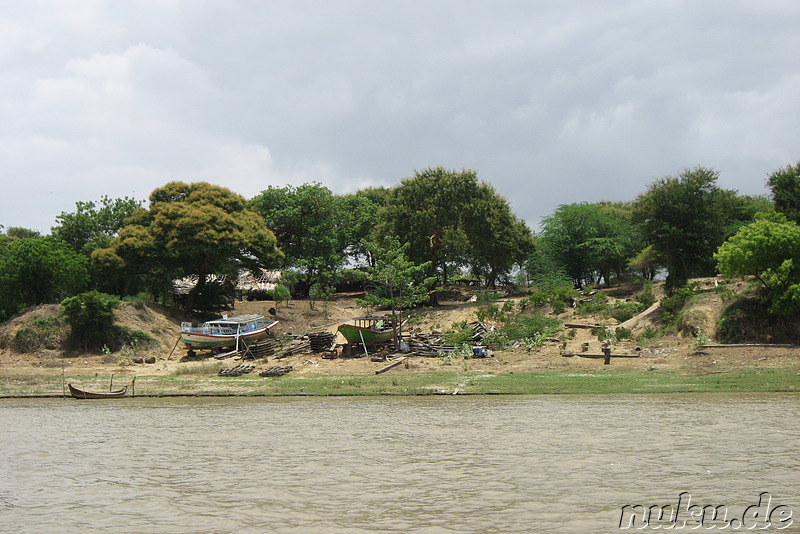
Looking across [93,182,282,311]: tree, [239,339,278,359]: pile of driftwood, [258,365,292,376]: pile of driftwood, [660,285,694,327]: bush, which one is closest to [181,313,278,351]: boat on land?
[239,339,278,359]: pile of driftwood

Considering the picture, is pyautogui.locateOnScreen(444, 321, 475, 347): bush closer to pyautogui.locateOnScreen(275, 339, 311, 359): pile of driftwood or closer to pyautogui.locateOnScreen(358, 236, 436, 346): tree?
pyautogui.locateOnScreen(358, 236, 436, 346): tree

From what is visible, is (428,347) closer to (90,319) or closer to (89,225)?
(90,319)

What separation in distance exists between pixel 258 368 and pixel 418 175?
2701 centimetres

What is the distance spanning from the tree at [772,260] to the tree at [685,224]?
29.7ft

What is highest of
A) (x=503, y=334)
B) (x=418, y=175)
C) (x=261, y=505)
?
(x=418, y=175)

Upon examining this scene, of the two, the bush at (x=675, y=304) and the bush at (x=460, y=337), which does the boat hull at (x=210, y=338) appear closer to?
the bush at (x=460, y=337)

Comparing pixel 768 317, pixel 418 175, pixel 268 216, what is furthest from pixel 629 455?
pixel 268 216

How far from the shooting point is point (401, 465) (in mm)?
A: 13383

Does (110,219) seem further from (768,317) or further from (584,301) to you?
(768,317)

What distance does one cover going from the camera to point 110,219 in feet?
190

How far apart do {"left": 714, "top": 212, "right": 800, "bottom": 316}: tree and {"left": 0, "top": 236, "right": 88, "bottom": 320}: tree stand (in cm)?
3870

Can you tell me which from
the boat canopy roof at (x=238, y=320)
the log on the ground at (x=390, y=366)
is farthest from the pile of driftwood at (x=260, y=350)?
the log on the ground at (x=390, y=366)

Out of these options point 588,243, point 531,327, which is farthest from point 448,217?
point 531,327

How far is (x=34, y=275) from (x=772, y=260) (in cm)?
4223
